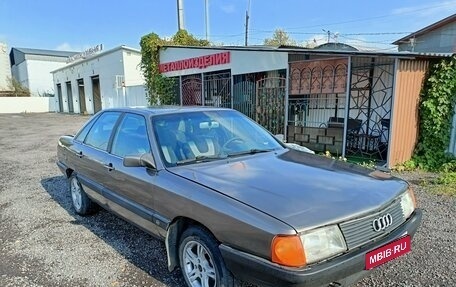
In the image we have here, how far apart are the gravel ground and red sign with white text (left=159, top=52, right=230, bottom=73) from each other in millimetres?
6852

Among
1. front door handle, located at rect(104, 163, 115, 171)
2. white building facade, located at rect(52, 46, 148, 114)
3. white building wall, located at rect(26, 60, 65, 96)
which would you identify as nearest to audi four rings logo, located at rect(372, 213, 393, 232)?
front door handle, located at rect(104, 163, 115, 171)

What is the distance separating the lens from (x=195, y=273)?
8.85 ft

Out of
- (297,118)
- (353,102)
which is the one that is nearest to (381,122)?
(353,102)

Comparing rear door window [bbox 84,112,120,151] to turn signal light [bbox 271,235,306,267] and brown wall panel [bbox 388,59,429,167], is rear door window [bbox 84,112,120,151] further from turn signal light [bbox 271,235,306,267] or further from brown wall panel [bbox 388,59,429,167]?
brown wall panel [bbox 388,59,429,167]

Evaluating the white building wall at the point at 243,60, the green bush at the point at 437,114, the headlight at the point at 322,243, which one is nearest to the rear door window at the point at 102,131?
the headlight at the point at 322,243

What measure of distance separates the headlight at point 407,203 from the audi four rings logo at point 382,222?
0.32 metres

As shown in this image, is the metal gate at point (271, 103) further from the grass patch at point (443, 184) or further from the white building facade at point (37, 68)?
the white building facade at point (37, 68)

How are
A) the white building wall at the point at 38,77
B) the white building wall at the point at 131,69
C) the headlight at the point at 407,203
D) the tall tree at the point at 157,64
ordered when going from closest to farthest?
1. the headlight at the point at 407,203
2. the tall tree at the point at 157,64
3. the white building wall at the point at 131,69
4. the white building wall at the point at 38,77

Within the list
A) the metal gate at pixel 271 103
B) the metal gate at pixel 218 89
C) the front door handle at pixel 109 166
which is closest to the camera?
the front door handle at pixel 109 166

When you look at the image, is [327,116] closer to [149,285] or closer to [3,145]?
[149,285]

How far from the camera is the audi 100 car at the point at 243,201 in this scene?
2.06 metres

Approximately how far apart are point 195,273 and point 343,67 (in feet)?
22.5

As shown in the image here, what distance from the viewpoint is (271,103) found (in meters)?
9.71

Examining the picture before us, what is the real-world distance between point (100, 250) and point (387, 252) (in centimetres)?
286
